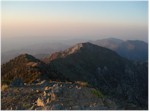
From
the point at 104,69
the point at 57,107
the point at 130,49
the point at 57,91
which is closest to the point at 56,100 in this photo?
the point at 57,91

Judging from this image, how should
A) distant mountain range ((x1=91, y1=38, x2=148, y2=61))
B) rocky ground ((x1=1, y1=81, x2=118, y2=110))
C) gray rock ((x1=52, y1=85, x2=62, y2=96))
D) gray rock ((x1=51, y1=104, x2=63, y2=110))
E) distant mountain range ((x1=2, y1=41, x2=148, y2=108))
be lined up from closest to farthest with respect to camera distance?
gray rock ((x1=51, y1=104, x2=63, y2=110)) < rocky ground ((x1=1, y1=81, x2=118, y2=110)) < gray rock ((x1=52, y1=85, x2=62, y2=96)) < distant mountain range ((x1=2, y1=41, x2=148, y2=108)) < distant mountain range ((x1=91, y1=38, x2=148, y2=61))

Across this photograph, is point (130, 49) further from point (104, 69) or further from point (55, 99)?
point (55, 99)

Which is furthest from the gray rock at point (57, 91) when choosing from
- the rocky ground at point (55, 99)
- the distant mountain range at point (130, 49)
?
the distant mountain range at point (130, 49)

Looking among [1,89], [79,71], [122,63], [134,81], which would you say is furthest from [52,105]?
[122,63]

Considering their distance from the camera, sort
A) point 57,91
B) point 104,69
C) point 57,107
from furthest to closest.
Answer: point 104,69 → point 57,91 → point 57,107

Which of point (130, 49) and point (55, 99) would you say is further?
point (130, 49)

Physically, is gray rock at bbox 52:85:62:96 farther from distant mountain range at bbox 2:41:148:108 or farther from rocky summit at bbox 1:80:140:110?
distant mountain range at bbox 2:41:148:108

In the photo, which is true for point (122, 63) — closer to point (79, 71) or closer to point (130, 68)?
point (130, 68)

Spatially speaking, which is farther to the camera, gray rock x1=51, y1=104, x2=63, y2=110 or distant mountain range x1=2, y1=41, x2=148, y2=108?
distant mountain range x1=2, y1=41, x2=148, y2=108

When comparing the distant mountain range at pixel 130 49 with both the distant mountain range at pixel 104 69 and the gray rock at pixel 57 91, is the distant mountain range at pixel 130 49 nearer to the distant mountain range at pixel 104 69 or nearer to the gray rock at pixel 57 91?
the distant mountain range at pixel 104 69

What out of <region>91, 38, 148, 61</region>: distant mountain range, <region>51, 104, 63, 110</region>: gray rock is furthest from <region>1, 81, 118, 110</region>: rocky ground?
<region>91, 38, 148, 61</region>: distant mountain range

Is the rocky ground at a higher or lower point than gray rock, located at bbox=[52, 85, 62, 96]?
lower
